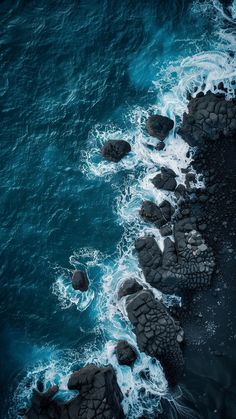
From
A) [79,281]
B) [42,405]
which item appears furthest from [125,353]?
[42,405]

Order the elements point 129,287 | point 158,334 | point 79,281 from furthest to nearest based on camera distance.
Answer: point 79,281
point 129,287
point 158,334

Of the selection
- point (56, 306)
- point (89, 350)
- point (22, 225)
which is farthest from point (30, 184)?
point (89, 350)

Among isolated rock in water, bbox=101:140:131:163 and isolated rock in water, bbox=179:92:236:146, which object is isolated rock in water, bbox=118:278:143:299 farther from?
isolated rock in water, bbox=179:92:236:146

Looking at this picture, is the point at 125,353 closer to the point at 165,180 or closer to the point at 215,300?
the point at 215,300

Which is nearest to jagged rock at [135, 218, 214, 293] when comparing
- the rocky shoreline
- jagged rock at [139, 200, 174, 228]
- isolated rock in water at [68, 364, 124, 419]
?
the rocky shoreline

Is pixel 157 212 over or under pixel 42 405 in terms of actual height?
over

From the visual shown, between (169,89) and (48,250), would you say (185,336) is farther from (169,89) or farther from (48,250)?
(169,89)
